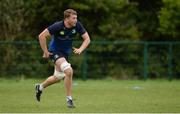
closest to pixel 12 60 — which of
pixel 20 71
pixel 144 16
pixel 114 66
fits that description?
pixel 20 71

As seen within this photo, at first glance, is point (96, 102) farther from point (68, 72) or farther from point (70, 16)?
point (70, 16)

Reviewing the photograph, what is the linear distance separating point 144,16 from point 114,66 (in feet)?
25.2

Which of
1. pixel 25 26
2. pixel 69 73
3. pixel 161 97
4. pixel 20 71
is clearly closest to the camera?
pixel 69 73

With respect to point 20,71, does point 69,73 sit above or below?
above

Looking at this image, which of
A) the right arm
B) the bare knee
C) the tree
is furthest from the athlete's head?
the tree

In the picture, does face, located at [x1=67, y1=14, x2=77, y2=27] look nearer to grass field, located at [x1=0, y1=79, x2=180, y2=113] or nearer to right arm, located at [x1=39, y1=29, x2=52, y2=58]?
right arm, located at [x1=39, y1=29, x2=52, y2=58]

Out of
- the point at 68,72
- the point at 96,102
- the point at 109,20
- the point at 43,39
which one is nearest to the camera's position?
the point at 68,72

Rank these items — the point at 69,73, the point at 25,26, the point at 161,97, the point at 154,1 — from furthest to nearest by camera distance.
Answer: the point at 154,1
the point at 25,26
the point at 161,97
the point at 69,73

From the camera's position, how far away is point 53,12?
32.4 m

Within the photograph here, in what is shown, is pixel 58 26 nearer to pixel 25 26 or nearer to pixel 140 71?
pixel 140 71

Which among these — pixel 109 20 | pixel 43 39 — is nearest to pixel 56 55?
pixel 43 39

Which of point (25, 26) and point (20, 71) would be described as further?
point (25, 26)

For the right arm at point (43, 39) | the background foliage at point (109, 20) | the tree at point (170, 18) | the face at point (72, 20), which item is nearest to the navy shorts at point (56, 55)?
the right arm at point (43, 39)

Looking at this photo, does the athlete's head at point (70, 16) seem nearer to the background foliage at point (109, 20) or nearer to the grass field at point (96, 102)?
the grass field at point (96, 102)
